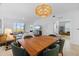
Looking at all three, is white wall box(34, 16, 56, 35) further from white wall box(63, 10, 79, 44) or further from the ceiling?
white wall box(63, 10, 79, 44)

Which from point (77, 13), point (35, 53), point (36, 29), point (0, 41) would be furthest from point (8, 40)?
point (77, 13)

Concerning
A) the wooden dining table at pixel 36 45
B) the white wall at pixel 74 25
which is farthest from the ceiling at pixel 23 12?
the wooden dining table at pixel 36 45

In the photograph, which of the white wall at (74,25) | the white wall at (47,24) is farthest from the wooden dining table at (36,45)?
the white wall at (74,25)

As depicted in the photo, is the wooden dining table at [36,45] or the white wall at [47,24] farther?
the white wall at [47,24]

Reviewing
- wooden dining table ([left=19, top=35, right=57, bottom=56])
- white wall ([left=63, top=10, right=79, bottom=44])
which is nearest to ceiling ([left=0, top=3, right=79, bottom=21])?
white wall ([left=63, top=10, right=79, bottom=44])

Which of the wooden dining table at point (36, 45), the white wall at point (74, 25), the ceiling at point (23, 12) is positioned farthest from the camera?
the white wall at point (74, 25)

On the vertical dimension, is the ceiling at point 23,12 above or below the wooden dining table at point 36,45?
above

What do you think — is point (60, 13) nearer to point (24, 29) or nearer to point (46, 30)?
point (46, 30)

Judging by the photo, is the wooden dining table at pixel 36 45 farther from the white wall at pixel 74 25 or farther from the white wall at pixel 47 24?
the white wall at pixel 74 25

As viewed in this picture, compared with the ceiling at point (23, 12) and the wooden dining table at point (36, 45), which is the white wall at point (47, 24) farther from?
the wooden dining table at point (36, 45)

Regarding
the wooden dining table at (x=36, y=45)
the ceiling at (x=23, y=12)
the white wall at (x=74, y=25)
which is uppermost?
the ceiling at (x=23, y=12)

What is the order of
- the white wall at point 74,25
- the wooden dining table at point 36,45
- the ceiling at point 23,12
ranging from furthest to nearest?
the white wall at point 74,25 < the ceiling at point 23,12 < the wooden dining table at point 36,45

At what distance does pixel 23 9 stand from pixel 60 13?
3.55 ft

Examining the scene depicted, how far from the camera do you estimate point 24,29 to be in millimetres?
3346
